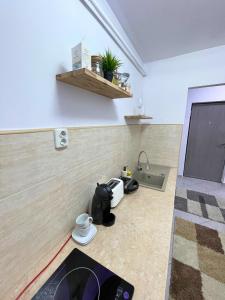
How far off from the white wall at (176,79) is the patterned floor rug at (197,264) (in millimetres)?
1498

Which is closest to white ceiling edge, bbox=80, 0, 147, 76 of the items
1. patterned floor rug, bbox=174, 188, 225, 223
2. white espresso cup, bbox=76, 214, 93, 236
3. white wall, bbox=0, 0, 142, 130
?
white wall, bbox=0, 0, 142, 130

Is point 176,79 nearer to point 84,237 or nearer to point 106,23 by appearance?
point 106,23

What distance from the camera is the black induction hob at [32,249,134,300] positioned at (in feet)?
1.83

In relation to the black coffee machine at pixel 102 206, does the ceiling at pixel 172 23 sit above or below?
above

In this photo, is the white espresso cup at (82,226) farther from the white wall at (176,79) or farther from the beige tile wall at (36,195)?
the white wall at (176,79)

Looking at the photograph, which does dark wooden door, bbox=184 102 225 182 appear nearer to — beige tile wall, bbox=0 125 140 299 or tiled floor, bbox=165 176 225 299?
tiled floor, bbox=165 176 225 299

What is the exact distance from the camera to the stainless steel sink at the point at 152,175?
5.79ft

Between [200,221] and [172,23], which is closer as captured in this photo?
[172,23]

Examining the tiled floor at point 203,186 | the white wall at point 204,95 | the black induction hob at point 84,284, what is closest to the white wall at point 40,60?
the black induction hob at point 84,284

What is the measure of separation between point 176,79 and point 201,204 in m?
2.04

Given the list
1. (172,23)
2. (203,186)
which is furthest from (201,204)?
(172,23)

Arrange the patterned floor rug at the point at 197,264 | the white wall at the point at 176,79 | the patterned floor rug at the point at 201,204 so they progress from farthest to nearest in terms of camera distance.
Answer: the patterned floor rug at the point at 201,204, the white wall at the point at 176,79, the patterned floor rug at the point at 197,264

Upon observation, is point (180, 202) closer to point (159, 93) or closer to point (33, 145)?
point (159, 93)

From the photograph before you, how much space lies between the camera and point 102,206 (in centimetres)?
88
